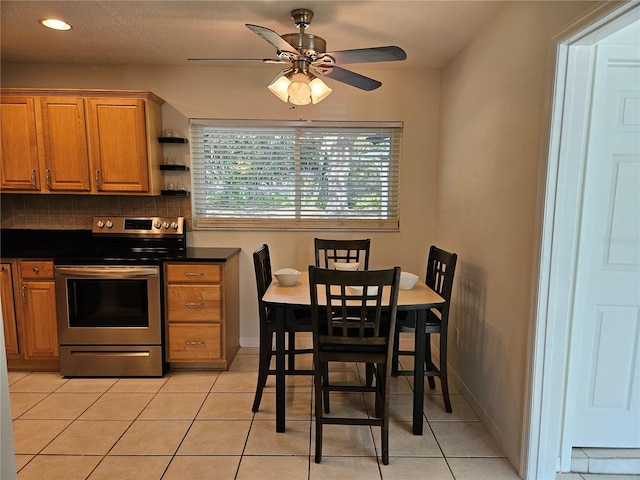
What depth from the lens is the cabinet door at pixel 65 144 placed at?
9.50 feet

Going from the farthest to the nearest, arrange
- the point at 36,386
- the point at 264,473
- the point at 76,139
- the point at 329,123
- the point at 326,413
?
the point at 329,123, the point at 76,139, the point at 36,386, the point at 326,413, the point at 264,473

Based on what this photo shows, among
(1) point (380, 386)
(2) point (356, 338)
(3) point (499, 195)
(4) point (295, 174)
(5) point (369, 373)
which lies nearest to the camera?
(2) point (356, 338)

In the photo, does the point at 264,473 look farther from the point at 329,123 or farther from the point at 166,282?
the point at 329,123

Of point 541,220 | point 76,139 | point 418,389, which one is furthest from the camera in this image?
point 76,139

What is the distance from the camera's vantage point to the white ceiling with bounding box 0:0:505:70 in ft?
7.11

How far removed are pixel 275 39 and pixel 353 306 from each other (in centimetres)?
144

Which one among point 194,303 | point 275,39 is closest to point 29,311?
point 194,303

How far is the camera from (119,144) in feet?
9.70

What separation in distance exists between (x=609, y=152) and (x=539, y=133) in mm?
337

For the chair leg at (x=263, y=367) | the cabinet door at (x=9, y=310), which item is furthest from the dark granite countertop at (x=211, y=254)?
the cabinet door at (x=9, y=310)

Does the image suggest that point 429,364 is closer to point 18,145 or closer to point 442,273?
point 442,273

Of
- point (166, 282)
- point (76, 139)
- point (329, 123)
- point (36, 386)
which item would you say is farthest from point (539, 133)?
point (36, 386)

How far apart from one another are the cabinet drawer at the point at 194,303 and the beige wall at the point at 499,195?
1839 mm

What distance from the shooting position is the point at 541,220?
1.73m
